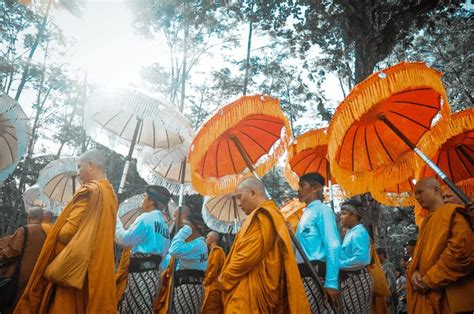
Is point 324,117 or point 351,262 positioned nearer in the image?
point 351,262

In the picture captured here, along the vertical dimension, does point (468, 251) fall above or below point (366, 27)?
below

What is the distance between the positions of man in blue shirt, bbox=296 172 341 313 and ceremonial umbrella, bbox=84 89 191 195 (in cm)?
178

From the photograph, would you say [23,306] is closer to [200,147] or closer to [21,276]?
[21,276]

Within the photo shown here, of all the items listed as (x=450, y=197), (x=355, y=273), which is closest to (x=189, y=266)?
(x=355, y=273)

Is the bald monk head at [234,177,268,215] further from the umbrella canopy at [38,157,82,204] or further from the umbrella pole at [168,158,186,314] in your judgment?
the umbrella canopy at [38,157,82,204]

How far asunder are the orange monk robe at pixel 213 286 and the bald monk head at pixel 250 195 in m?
2.29

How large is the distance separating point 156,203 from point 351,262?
269 centimetres

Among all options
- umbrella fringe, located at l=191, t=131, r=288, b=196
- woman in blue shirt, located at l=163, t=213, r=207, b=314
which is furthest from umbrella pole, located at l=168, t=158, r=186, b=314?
umbrella fringe, located at l=191, t=131, r=288, b=196

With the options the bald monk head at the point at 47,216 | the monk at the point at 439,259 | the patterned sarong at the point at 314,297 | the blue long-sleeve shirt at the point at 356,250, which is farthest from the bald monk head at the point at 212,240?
the monk at the point at 439,259

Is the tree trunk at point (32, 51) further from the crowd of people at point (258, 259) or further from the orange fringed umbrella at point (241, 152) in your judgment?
the orange fringed umbrella at point (241, 152)

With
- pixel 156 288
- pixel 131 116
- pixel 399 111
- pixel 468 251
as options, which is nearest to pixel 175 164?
pixel 131 116

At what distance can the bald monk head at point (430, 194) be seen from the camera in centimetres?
417

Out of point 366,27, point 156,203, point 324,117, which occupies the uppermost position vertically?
point 366,27

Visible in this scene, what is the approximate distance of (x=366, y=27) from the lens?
7.82 metres
